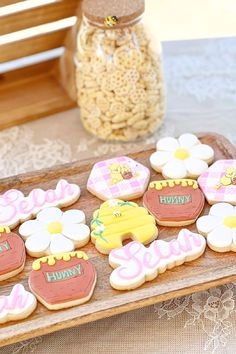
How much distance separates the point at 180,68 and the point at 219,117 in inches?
6.6

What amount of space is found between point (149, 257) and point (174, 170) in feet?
0.60

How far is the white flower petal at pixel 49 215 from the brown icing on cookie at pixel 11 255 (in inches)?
1.7

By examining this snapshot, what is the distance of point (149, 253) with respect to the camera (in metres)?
0.87

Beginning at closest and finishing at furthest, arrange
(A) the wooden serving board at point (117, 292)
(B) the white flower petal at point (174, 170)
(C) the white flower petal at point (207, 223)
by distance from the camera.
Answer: (A) the wooden serving board at point (117, 292)
(C) the white flower petal at point (207, 223)
(B) the white flower petal at point (174, 170)

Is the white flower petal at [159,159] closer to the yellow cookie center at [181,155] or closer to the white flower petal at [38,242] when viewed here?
the yellow cookie center at [181,155]

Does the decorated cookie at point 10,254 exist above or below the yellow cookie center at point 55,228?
above

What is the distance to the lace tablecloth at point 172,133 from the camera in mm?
868

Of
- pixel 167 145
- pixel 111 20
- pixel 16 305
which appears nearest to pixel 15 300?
pixel 16 305

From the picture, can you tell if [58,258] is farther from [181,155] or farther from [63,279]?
[181,155]

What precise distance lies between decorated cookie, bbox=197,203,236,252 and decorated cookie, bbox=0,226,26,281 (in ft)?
0.72

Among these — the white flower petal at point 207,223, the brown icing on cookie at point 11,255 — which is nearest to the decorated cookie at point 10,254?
the brown icing on cookie at point 11,255

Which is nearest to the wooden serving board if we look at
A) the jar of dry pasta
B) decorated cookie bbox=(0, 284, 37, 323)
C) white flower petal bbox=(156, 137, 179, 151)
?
decorated cookie bbox=(0, 284, 37, 323)

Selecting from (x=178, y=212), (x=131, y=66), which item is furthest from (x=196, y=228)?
(x=131, y=66)

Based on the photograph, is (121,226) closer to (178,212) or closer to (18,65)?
(178,212)
